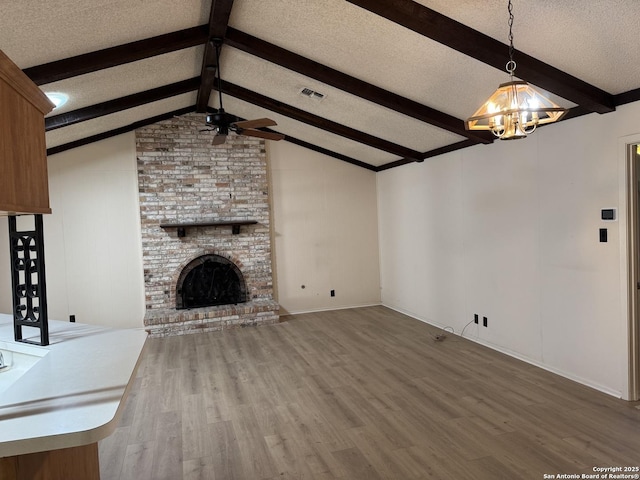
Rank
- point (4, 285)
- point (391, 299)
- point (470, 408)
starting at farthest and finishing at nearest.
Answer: point (391, 299)
point (4, 285)
point (470, 408)

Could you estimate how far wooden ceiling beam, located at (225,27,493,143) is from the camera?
4.10 m

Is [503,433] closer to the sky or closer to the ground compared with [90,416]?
closer to the ground

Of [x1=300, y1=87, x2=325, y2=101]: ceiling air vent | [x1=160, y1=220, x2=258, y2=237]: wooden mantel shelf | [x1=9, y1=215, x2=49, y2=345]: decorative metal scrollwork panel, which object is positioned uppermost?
[x1=300, y1=87, x2=325, y2=101]: ceiling air vent

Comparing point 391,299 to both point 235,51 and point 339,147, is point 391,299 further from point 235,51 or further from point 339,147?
point 235,51

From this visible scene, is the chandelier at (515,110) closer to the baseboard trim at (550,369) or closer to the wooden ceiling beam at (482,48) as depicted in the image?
the wooden ceiling beam at (482,48)

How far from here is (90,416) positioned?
1.45 m

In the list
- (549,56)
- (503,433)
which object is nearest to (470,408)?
(503,433)

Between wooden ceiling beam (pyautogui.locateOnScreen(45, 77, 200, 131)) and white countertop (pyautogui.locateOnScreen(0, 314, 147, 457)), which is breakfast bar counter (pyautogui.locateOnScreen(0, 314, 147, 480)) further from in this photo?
wooden ceiling beam (pyautogui.locateOnScreen(45, 77, 200, 131))

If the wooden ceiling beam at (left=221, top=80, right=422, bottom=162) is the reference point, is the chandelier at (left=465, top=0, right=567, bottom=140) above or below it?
below

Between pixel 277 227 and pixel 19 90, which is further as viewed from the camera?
pixel 277 227

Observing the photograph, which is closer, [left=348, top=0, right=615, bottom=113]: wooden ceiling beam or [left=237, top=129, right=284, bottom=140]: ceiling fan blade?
[left=348, top=0, right=615, bottom=113]: wooden ceiling beam

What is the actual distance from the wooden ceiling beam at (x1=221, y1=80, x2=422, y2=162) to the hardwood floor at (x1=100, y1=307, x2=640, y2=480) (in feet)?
8.94

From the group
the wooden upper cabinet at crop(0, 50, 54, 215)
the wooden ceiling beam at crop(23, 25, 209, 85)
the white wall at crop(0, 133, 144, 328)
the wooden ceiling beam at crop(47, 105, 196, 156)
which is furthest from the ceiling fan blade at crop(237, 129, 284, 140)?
the white wall at crop(0, 133, 144, 328)

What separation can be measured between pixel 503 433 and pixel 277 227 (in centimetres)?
490
